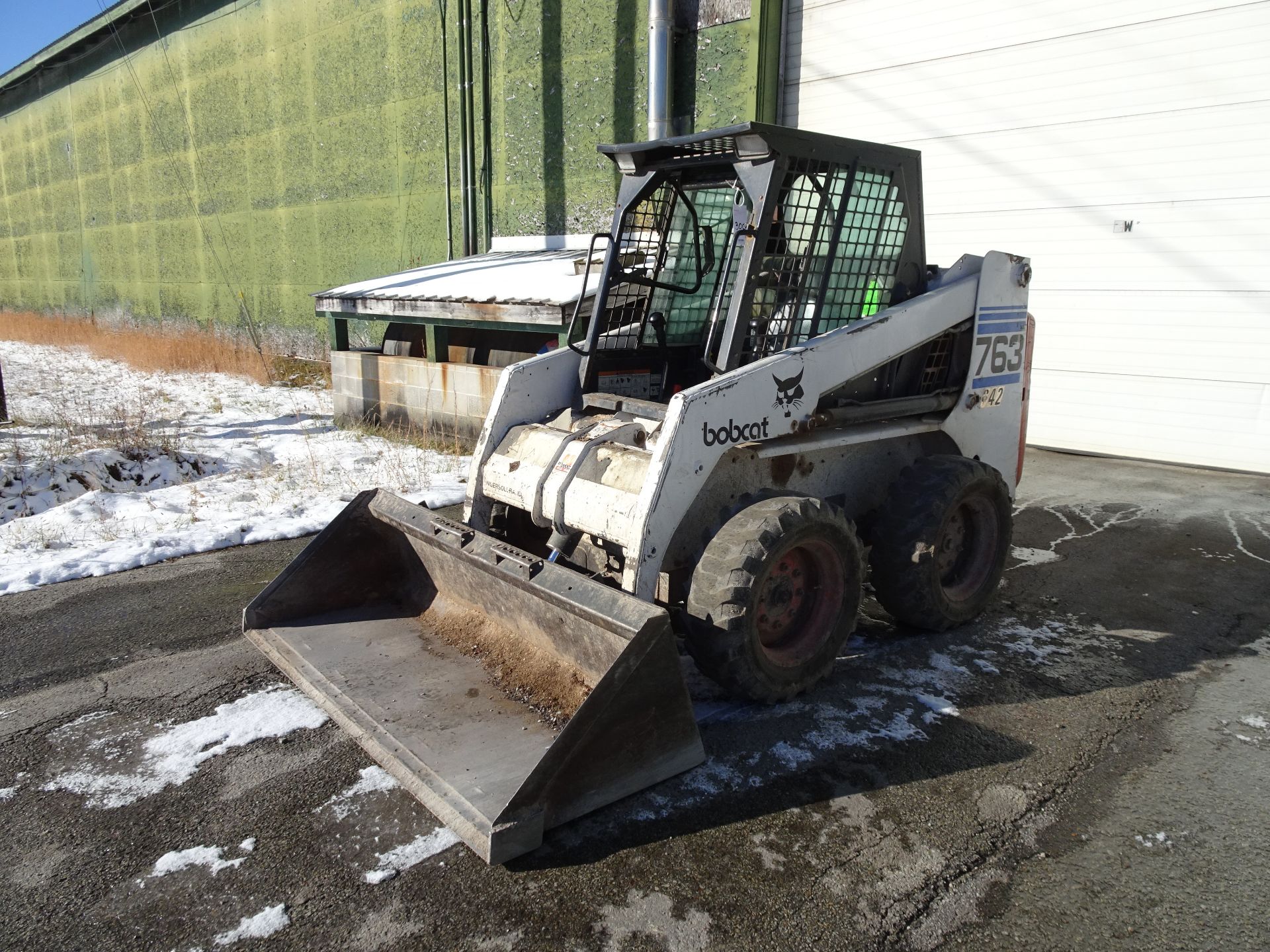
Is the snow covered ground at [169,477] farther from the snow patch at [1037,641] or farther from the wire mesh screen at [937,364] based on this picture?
the snow patch at [1037,641]

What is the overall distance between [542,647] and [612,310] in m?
2.07

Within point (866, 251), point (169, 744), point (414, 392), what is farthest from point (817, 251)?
point (414, 392)

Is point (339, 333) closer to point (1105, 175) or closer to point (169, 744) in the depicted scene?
point (169, 744)

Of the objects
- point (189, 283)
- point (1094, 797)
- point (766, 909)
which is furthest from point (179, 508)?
point (189, 283)

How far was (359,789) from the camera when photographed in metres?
3.44

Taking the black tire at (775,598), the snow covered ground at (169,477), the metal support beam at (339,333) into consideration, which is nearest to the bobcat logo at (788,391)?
the black tire at (775,598)

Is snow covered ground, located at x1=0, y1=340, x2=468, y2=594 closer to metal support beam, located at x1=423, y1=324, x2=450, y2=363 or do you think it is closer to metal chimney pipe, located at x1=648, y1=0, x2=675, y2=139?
metal support beam, located at x1=423, y1=324, x2=450, y2=363

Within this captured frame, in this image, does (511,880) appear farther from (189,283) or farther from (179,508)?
(189,283)

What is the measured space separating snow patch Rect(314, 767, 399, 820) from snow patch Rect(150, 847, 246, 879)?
343 mm

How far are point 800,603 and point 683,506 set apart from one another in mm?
746

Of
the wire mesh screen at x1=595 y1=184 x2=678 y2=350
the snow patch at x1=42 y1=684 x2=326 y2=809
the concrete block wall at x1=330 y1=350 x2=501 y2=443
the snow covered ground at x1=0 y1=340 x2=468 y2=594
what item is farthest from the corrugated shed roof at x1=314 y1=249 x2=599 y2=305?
the snow patch at x1=42 y1=684 x2=326 y2=809

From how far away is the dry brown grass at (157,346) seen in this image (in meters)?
16.1

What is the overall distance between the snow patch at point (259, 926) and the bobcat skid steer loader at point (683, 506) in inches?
21.7

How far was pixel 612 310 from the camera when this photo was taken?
5.11 meters
